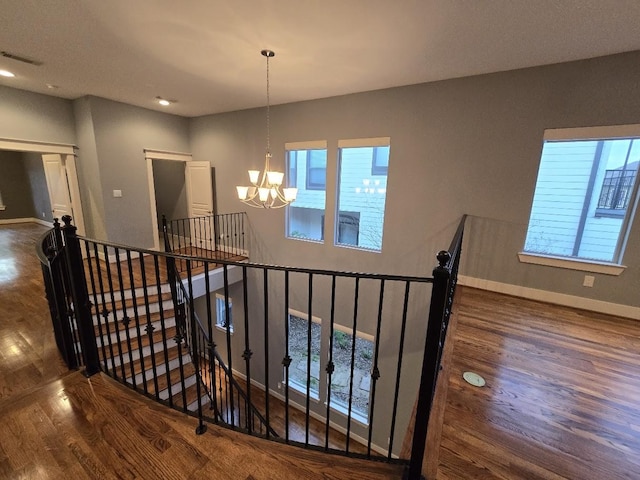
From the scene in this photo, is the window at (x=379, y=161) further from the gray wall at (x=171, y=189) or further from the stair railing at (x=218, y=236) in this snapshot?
the gray wall at (x=171, y=189)

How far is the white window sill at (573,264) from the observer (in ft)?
9.23

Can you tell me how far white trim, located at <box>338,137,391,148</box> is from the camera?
154 inches

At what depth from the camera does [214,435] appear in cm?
152

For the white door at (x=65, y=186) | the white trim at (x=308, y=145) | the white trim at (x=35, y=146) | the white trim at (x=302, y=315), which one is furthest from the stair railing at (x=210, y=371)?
the white trim at (x=35, y=146)

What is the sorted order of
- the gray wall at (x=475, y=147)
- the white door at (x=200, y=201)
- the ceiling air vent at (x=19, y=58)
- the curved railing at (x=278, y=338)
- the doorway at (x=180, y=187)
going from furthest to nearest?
the white door at (x=200, y=201), the doorway at (x=180, y=187), the ceiling air vent at (x=19, y=58), the gray wall at (x=475, y=147), the curved railing at (x=278, y=338)

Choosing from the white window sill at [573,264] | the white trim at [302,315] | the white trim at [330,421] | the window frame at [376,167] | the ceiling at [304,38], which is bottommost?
the white trim at [330,421]

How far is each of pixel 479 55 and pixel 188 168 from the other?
18.6 ft

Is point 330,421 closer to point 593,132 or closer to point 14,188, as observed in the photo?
point 593,132

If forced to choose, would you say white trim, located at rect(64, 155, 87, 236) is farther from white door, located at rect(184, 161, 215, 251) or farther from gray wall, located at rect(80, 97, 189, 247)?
white door, located at rect(184, 161, 215, 251)

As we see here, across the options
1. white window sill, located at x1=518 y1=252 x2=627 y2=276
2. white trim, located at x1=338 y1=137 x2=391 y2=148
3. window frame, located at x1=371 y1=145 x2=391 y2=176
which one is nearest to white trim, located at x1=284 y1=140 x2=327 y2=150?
white trim, located at x1=338 y1=137 x2=391 y2=148

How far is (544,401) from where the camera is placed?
1721 millimetres

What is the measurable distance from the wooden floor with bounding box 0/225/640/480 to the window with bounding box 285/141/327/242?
10.8 feet

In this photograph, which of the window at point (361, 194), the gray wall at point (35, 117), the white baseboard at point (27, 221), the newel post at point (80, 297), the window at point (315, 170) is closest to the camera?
the newel post at point (80, 297)

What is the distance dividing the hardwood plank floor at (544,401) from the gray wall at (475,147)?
88 centimetres
